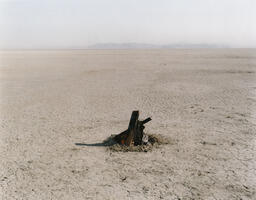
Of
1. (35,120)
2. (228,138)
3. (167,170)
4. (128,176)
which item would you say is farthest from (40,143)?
(228,138)

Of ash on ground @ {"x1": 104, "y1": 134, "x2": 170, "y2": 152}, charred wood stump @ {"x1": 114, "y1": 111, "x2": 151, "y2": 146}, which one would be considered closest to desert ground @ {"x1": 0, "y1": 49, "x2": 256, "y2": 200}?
ash on ground @ {"x1": 104, "y1": 134, "x2": 170, "y2": 152}

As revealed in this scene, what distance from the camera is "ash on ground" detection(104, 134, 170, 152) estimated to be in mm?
5992

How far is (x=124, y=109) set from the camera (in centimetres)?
975

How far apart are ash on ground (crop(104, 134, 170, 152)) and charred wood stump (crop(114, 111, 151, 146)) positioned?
0.41 ft

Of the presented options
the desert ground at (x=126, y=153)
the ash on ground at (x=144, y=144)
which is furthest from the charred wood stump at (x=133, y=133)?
the desert ground at (x=126, y=153)

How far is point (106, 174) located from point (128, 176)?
0.44m

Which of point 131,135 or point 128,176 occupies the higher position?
point 131,135

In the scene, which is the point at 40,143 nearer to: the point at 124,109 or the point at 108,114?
the point at 108,114

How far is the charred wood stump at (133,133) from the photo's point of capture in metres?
6.03

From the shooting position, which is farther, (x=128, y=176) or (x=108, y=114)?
(x=108, y=114)

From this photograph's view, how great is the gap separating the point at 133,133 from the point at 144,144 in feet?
1.44

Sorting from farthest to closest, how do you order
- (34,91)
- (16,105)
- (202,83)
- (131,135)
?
(202,83)
(34,91)
(16,105)
(131,135)

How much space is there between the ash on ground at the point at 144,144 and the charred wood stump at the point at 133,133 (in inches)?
4.9

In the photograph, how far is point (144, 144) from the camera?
6.31 metres
